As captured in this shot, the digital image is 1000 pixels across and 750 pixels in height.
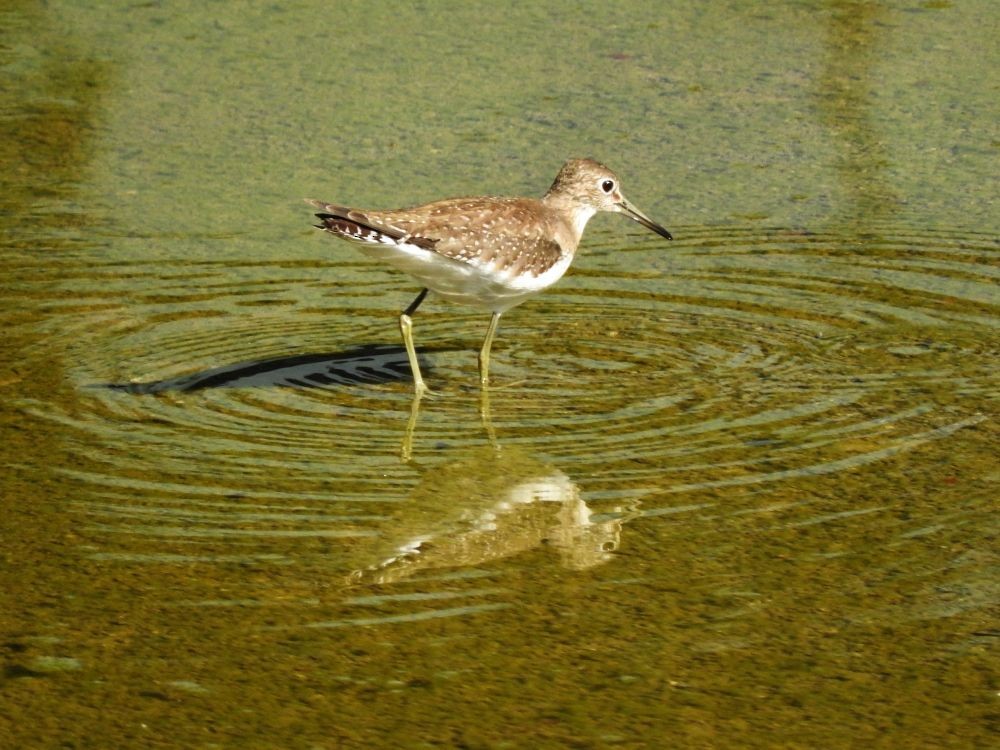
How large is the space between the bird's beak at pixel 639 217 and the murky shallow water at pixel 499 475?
21cm

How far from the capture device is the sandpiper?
20.0 ft

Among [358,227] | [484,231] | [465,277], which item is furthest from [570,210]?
[358,227]

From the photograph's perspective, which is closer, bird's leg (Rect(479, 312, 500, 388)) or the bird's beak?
bird's leg (Rect(479, 312, 500, 388))

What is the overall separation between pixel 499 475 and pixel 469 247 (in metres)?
1.20

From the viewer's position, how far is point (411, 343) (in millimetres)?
6434

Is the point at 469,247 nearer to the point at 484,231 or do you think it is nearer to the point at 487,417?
the point at 484,231

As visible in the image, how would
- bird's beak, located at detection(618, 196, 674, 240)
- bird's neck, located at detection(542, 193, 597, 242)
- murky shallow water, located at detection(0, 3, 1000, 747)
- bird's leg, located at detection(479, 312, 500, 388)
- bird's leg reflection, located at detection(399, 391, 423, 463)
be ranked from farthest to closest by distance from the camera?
bird's beak, located at detection(618, 196, 674, 240) → bird's neck, located at detection(542, 193, 597, 242) → bird's leg, located at detection(479, 312, 500, 388) → bird's leg reflection, located at detection(399, 391, 423, 463) → murky shallow water, located at detection(0, 3, 1000, 747)

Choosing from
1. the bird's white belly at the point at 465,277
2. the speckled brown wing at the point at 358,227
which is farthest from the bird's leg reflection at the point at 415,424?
the speckled brown wing at the point at 358,227

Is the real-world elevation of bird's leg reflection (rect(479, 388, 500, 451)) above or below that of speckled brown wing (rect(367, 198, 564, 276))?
below

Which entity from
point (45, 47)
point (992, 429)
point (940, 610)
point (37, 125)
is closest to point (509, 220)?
point (992, 429)

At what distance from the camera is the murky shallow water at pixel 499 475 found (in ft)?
13.0

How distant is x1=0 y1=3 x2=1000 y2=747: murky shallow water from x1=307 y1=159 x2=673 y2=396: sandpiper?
26 cm

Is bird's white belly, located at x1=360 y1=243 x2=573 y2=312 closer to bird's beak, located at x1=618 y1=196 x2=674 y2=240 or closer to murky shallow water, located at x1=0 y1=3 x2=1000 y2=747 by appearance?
murky shallow water, located at x1=0 y1=3 x2=1000 y2=747

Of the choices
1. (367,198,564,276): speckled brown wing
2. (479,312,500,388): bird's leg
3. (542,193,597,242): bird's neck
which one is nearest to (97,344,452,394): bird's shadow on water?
(479,312,500,388): bird's leg
